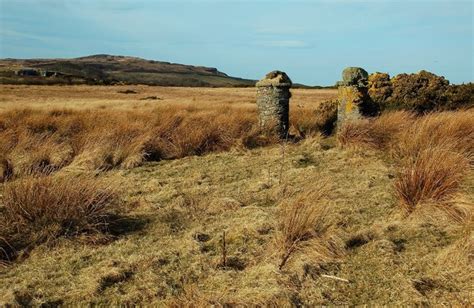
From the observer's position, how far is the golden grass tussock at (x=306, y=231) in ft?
12.6

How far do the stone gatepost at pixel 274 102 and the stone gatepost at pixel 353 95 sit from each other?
1.25m

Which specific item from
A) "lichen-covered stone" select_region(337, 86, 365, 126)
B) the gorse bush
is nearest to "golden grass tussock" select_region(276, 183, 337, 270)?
"lichen-covered stone" select_region(337, 86, 365, 126)

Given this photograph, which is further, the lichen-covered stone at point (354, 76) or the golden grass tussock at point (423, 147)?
the lichen-covered stone at point (354, 76)

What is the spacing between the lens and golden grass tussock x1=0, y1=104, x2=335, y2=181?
832cm

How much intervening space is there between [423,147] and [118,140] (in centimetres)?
569

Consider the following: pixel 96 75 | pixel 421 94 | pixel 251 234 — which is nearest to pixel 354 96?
pixel 421 94

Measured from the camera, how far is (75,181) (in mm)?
5203

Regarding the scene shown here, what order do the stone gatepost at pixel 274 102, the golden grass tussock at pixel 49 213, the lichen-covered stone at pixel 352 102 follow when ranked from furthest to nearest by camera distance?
the stone gatepost at pixel 274 102, the lichen-covered stone at pixel 352 102, the golden grass tussock at pixel 49 213

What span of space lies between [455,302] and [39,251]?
11.0ft

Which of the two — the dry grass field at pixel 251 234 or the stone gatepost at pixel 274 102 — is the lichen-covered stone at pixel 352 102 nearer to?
the stone gatepost at pixel 274 102

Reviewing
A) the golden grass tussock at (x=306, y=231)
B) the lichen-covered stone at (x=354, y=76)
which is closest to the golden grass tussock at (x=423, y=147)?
Answer: the golden grass tussock at (x=306, y=231)

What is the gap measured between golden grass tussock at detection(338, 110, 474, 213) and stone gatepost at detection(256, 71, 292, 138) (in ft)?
7.18

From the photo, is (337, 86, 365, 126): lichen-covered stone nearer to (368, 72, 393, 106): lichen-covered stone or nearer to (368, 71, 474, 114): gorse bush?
(368, 71, 474, 114): gorse bush

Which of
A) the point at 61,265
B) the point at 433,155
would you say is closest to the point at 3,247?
the point at 61,265
